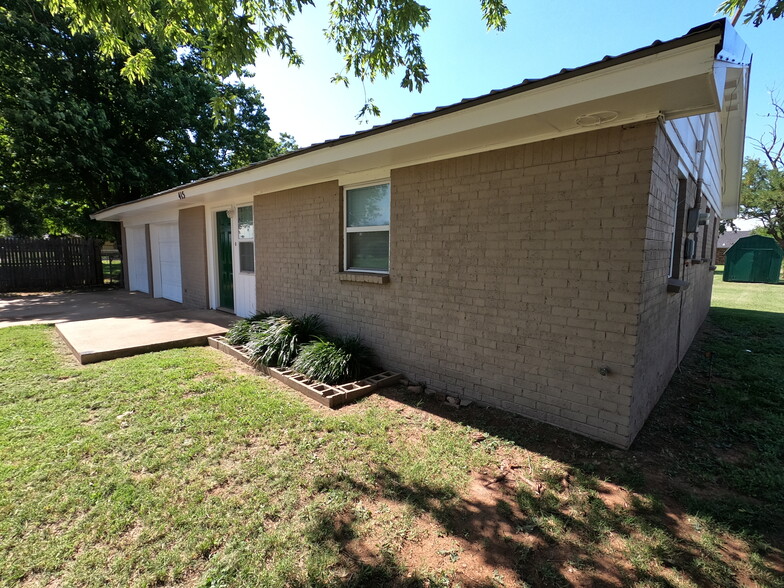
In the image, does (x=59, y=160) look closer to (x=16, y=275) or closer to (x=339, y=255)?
(x=16, y=275)

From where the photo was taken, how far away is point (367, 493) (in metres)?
2.71

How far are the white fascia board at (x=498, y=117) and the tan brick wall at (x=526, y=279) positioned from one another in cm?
24

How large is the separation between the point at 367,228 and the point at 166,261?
9071mm

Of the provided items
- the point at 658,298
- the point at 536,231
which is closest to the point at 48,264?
the point at 536,231

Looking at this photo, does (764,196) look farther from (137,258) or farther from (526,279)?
(137,258)

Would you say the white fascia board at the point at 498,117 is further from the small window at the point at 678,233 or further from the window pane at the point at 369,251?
the small window at the point at 678,233

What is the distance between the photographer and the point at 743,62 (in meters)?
2.84

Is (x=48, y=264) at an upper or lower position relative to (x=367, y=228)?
lower

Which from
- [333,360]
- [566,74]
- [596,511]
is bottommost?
[596,511]

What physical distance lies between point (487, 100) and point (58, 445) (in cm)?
464

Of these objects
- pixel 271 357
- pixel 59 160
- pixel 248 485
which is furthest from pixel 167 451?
pixel 59 160

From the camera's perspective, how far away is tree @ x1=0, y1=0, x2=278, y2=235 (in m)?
11.7

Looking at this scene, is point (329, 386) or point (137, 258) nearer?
point (329, 386)

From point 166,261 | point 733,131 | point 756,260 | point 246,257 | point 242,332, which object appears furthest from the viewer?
point 756,260
